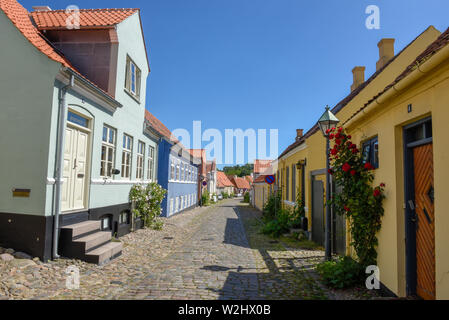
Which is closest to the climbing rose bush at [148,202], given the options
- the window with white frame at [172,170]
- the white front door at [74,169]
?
the white front door at [74,169]

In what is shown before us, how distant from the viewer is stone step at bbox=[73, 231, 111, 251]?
620 cm

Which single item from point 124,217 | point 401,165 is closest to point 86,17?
point 124,217

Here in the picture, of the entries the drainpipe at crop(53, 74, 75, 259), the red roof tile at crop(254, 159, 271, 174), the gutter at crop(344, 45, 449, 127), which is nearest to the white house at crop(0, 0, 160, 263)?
the drainpipe at crop(53, 74, 75, 259)

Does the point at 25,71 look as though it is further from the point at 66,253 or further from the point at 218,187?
the point at 218,187

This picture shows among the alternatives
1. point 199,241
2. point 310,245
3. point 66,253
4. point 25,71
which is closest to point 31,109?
point 25,71

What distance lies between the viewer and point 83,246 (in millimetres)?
6176

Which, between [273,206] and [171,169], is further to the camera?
[171,169]

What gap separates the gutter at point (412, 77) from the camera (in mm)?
3112

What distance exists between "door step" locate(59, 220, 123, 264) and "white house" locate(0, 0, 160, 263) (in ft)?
0.07

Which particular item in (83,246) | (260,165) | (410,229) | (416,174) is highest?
(260,165)

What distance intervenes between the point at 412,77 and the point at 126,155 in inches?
353

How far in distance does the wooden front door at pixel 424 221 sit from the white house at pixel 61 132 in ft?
18.7

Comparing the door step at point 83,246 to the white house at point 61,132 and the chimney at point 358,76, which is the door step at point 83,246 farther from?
the chimney at point 358,76

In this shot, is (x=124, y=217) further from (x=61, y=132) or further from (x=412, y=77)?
(x=412, y=77)
